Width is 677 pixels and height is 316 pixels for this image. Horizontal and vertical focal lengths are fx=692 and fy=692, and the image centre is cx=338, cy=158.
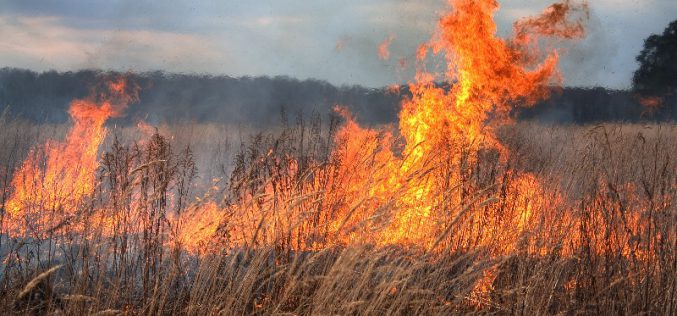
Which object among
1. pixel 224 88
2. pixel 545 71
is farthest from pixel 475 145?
pixel 224 88

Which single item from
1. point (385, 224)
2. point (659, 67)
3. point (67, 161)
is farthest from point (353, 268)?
point (659, 67)

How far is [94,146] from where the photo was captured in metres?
11.6

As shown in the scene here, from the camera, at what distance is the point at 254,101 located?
3322 cm

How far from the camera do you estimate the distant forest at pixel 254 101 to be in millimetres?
28062

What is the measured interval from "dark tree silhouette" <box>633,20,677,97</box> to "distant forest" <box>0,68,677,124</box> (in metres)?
0.64

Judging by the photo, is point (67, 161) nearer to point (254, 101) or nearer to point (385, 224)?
point (385, 224)

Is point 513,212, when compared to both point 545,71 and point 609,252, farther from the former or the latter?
point 545,71

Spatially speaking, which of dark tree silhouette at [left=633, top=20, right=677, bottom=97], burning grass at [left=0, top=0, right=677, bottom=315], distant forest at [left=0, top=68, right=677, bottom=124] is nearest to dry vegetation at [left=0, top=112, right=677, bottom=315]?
burning grass at [left=0, top=0, right=677, bottom=315]

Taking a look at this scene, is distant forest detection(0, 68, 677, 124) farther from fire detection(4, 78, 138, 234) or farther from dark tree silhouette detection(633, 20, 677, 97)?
fire detection(4, 78, 138, 234)

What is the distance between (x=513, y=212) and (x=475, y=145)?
2.26ft

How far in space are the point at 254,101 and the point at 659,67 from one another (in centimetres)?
1785

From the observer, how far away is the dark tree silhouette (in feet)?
91.1

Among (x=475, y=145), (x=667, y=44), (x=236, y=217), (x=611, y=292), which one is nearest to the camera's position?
(x=236, y=217)

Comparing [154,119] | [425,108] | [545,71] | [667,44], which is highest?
[667,44]
